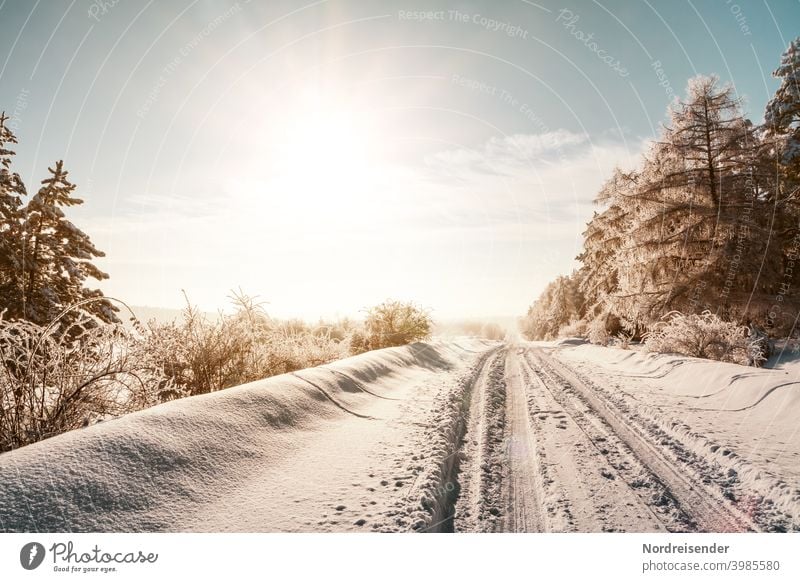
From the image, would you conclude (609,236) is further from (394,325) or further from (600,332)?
(394,325)

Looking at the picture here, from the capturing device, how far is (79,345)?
10.9 ft

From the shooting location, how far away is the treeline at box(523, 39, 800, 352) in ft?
37.7

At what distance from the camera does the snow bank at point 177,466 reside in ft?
6.11

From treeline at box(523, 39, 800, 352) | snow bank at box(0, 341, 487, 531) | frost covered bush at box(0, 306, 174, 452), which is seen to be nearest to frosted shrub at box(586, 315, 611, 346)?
treeline at box(523, 39, 800, 352)

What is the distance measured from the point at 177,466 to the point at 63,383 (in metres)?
1.50

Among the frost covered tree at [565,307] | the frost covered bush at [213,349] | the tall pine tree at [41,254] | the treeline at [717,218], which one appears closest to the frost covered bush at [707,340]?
the treeline at [717,218]

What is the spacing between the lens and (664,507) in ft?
7.88

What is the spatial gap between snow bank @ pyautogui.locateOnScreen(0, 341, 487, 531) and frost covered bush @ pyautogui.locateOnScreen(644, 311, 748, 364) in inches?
358

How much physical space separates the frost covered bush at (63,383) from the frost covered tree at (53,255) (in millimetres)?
6210

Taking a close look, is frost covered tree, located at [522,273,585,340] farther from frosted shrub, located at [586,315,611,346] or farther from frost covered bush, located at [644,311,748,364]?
frost covered bush, located at [644,311,748,364]

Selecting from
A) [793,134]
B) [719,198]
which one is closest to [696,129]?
[719,198]

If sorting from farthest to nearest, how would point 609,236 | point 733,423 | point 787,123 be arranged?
point 609,236 < point 787,123 < point 733,423

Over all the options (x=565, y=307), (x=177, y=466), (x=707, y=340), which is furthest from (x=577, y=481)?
(x=565, y=307)
